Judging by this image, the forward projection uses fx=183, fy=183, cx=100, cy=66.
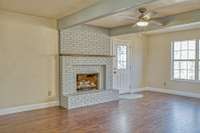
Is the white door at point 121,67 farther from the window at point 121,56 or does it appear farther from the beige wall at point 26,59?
the beige wall at point 26,59

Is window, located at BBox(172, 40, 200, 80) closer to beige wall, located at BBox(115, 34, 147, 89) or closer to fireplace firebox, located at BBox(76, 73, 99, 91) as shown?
beige wall, located at BBox(115, 34, 147, 89)

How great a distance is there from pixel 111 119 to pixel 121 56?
3.40 meters

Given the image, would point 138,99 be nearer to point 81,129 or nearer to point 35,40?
point 81,129

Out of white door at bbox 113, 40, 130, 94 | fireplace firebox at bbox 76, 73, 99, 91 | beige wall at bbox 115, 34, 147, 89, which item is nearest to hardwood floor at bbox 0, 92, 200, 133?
fireplace firebox at bbox 76, 73, 99, 91

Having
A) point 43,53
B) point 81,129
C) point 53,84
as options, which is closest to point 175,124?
point 81,129

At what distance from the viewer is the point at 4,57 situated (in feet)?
14.0

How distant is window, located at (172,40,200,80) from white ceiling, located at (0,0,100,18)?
446 centimetres

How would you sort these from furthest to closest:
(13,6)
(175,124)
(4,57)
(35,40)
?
1. (35,40)
2. (4,57)
3. (13,6)
4. (175,124)

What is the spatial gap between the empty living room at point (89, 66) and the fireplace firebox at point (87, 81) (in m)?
0.03

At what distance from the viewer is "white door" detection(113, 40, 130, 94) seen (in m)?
6.75

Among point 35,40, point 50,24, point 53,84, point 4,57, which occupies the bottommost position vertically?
point 53,84

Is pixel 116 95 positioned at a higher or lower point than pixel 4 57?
lower

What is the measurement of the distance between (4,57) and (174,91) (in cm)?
580

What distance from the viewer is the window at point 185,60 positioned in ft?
20.9
